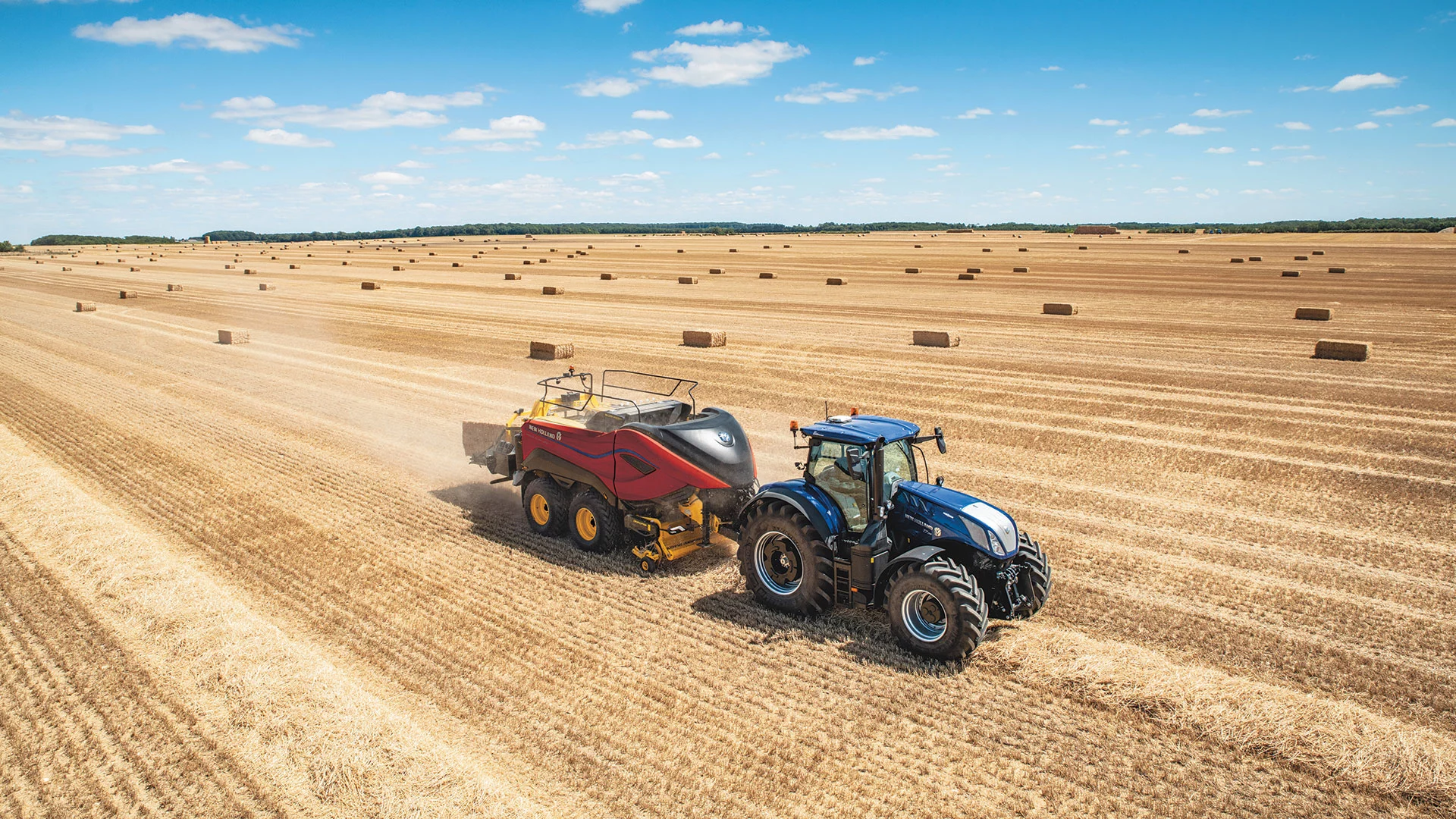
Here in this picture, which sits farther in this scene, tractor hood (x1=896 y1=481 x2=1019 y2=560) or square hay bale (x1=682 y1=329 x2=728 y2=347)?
square hay bale (x1=682 y1=329 x2=728 y2=347)

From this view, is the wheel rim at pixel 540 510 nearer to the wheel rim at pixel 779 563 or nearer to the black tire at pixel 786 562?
the black tire at pixel 786 562

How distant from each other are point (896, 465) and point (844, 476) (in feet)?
1.85

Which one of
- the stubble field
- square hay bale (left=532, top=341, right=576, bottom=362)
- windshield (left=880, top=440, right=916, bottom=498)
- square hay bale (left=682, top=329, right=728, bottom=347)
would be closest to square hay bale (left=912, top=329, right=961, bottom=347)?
the stubble field

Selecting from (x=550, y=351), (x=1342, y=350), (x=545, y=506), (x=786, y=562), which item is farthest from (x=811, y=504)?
(x=1342, y=350)

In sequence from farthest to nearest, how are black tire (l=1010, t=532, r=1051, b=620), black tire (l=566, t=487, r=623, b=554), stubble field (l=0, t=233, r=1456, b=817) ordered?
black tire (l=566, t=487, r=623, b=554), black tire (l=1010, t=532, r=1051, b=620), stubble field (l=0, t=233, r=1456, b=817)

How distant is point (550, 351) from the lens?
23828 mm

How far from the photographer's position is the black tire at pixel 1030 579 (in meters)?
7.61

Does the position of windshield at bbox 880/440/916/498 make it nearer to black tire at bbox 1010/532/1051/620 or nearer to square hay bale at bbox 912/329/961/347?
black tire at bbox 1010/532/1051/620

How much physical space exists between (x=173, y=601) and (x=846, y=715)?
685 centimetres

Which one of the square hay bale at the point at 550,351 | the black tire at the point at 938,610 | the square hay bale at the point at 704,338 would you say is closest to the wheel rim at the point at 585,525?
the black tire at the point at 938,610

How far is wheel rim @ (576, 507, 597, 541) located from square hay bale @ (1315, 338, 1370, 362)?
20.2 meters

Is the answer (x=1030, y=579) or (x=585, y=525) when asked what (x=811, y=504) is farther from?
(x=585, y=525)

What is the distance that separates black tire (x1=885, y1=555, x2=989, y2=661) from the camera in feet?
23.1

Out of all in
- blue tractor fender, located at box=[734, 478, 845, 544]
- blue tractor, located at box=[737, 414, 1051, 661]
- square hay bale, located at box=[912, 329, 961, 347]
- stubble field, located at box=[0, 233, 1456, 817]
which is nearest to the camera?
stubble field, located at box=[0, 233, 1456, 817]
